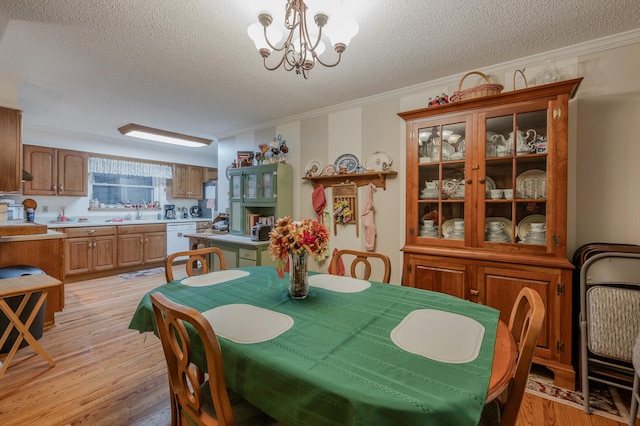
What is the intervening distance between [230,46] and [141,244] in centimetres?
429

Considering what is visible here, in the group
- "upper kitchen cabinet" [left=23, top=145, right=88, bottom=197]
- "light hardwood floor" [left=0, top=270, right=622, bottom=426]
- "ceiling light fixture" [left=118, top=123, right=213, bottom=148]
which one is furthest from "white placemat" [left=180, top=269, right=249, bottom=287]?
"upper kitchen cabinet" [left=23, top=145, right=88, bottom=197]

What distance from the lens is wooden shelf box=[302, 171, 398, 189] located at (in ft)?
9.82

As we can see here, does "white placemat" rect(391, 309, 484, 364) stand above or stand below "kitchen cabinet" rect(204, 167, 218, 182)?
below

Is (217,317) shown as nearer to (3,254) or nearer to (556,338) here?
(556,338)

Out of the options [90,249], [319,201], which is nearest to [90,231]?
[90,249]

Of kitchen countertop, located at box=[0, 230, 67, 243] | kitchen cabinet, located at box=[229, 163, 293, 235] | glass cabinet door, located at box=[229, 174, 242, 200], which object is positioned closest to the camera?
kitchen countertop, located at box=[0, 230, 67, 243]

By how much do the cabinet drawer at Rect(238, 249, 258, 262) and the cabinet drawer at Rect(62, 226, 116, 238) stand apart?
8.76ft

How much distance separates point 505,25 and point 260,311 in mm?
2323

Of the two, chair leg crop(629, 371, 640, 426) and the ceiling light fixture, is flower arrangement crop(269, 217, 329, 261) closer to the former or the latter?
chair leg crop(629, 371, 640, 426)

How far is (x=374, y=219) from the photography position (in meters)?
3.10

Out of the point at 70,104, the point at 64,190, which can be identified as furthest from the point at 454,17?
the point at 64,190

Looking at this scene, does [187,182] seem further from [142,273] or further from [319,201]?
[319,201]

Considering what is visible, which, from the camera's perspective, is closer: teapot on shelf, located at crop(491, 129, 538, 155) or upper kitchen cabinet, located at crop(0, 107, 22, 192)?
teapot on shelf, located at crop(491, 129, 538, 155)

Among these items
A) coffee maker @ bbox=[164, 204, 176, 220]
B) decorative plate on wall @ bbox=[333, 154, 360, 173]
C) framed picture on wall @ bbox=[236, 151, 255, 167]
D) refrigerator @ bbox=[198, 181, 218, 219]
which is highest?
framed picture on wall @ bbox=[236, 151, 255, 167]
